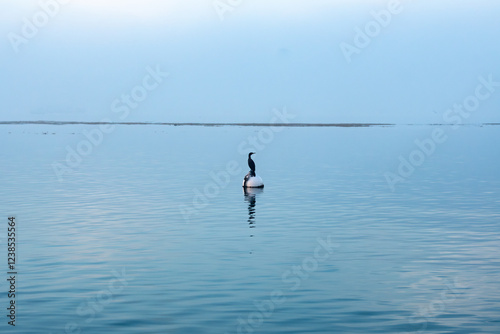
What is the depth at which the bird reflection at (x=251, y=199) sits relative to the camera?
32.0 meters

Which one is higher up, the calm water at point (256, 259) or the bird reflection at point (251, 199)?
the bird reflection at point (251, 199)

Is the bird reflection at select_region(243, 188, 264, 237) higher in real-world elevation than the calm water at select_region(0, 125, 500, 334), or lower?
higher

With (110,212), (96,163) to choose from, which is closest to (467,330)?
(110,212)

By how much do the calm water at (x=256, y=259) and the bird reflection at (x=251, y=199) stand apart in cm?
8

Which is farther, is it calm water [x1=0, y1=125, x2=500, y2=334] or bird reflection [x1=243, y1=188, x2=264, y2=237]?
bird reflection [x1=243, y1=188, x2=264, y2=237]

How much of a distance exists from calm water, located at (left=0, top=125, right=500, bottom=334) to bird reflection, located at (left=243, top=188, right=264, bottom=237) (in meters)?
0.08

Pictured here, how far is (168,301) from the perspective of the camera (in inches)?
722

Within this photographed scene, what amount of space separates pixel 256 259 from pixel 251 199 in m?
17.3

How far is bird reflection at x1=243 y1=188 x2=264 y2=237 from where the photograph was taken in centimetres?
3200

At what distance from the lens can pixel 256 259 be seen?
76.3 feet

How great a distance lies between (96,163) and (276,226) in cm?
4562

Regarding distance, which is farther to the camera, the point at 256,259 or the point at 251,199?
the point at 251,199

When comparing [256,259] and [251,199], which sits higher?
[251,199]

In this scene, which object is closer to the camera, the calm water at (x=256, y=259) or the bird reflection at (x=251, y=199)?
the calm water at (x=256, y=259)
